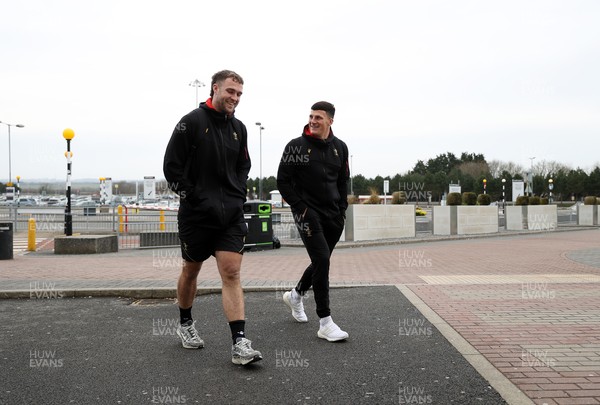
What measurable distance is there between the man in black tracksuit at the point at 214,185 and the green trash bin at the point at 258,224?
9.93 metres

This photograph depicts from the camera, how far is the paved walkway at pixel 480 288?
3.61 meters

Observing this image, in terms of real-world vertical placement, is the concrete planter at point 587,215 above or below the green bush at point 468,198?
below

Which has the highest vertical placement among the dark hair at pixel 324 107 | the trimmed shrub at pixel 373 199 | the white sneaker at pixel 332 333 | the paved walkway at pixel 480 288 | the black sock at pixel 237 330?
the dark hair at pixel 324 107

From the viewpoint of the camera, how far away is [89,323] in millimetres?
5043

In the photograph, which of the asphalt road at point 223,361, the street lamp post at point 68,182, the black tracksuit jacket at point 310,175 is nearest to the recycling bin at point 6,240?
the street lamp post at point 68,182

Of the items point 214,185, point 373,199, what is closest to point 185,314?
point 214,185

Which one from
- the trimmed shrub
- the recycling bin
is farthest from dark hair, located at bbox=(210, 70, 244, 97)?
the trimmed shrub

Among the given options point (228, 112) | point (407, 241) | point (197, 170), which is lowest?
point (407, 241)

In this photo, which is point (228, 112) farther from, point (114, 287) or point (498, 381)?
point (114, 287)

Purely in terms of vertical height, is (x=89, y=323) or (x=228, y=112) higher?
(x=228, y=112)

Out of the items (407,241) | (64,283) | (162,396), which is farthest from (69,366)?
(407,241)

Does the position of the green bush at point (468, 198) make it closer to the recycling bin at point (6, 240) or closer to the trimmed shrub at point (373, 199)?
the trimmed shrub at point (373, 199)

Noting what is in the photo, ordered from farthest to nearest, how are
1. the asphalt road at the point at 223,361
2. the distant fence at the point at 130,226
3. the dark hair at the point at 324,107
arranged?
1. the distant fence at the point at 130,226
2. the dark hair at the point at 324,107
3. the asphalt road at the point at 223,361

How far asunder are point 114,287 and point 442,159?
127m
